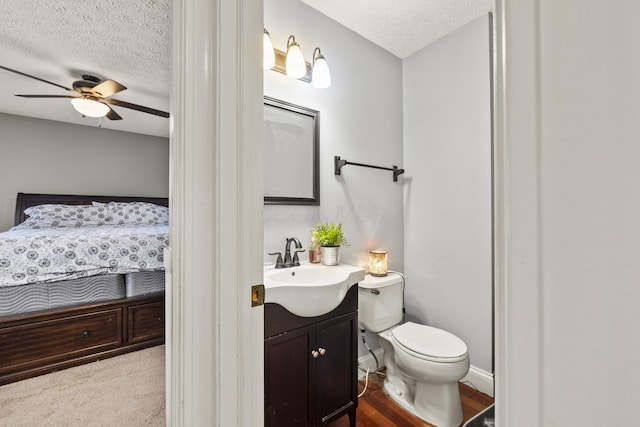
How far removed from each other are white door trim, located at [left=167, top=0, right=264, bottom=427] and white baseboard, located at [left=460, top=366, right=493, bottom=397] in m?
1.83

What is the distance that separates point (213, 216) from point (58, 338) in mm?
2406

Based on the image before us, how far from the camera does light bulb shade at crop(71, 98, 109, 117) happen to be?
256 cm

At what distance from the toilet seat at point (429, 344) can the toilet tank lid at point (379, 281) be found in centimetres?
30

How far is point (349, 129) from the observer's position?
→ 6.55 ft

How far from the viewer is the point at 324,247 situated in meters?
1.65

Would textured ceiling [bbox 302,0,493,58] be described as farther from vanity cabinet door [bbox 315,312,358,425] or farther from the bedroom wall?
the bedroom wall

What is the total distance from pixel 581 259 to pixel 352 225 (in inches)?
70.9

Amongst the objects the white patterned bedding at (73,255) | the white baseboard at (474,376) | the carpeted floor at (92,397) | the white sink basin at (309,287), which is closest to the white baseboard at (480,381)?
the white baseboard at (474,376)

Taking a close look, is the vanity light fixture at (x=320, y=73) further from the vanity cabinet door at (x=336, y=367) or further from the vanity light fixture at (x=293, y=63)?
the vanity cabinet door at (x=336, y=367)

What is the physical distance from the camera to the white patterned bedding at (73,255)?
1982 millimetres

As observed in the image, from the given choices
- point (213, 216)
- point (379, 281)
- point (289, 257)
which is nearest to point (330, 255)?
point (289, 257)

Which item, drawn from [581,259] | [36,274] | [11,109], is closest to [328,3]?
[581,259]

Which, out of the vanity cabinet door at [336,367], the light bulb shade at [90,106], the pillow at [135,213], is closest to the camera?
the vanity cabinet door at [336,367]

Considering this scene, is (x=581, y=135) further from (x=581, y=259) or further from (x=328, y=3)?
(x=328, y=3)
